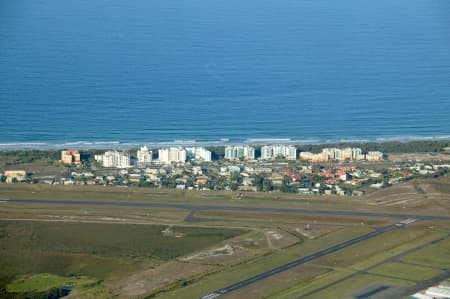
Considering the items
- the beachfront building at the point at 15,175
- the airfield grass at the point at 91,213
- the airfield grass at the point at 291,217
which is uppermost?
the beachfront building at the point at 15,175

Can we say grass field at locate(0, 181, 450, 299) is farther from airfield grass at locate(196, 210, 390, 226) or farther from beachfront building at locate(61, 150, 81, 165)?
beachfront building at locate(61, 150, 81, 165)

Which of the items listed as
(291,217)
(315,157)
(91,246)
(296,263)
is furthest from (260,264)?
(315,157)

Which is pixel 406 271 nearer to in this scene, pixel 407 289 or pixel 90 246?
pixel 407 289

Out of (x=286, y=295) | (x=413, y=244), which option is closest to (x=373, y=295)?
(x=286, y=295)

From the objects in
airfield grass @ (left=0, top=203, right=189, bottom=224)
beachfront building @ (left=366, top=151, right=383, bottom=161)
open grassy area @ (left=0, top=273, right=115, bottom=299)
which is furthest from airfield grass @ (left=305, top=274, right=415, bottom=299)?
beachfront building @ (left=366, top=151, right=383, bottom=161)

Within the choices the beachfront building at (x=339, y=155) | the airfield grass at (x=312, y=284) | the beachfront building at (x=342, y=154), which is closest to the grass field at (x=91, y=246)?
the airfield grass at (x=312, y=284)

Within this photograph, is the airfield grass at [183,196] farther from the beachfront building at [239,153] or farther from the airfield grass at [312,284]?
the airfield grass at [312,284]

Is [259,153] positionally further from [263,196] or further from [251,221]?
[251,221]
